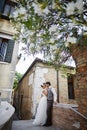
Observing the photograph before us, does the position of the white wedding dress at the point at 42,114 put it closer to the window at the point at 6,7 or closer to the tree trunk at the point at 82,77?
the tree trunk at the point at 82,77

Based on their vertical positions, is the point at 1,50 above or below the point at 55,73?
above

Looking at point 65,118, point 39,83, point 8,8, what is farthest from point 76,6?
point 8,8

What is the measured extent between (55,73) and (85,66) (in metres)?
6.37

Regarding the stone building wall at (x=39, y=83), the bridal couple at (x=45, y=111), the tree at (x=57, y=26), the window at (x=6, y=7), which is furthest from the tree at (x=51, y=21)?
the window at (x=6, y=7)

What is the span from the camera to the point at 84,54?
9.15ft

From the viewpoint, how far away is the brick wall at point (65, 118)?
3383 millimetres

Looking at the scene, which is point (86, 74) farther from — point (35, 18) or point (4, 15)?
point (4, 15)

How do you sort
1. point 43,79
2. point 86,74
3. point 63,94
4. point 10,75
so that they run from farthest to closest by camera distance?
point 63,94
point 43,79
point 10,75
point 86,74

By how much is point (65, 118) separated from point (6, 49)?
5035mm

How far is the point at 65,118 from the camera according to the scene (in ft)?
13.3

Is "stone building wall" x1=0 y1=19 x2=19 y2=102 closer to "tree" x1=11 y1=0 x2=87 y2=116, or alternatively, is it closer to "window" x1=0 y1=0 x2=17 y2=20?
"window" x1=0 y1=0 x2=17 y2=20

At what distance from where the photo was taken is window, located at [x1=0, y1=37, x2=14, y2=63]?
6865 millimetres

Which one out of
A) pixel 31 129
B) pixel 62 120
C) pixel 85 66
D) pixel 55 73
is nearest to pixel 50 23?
pixel 85 66

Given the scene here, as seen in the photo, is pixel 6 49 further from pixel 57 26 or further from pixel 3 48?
pixel 57 26
